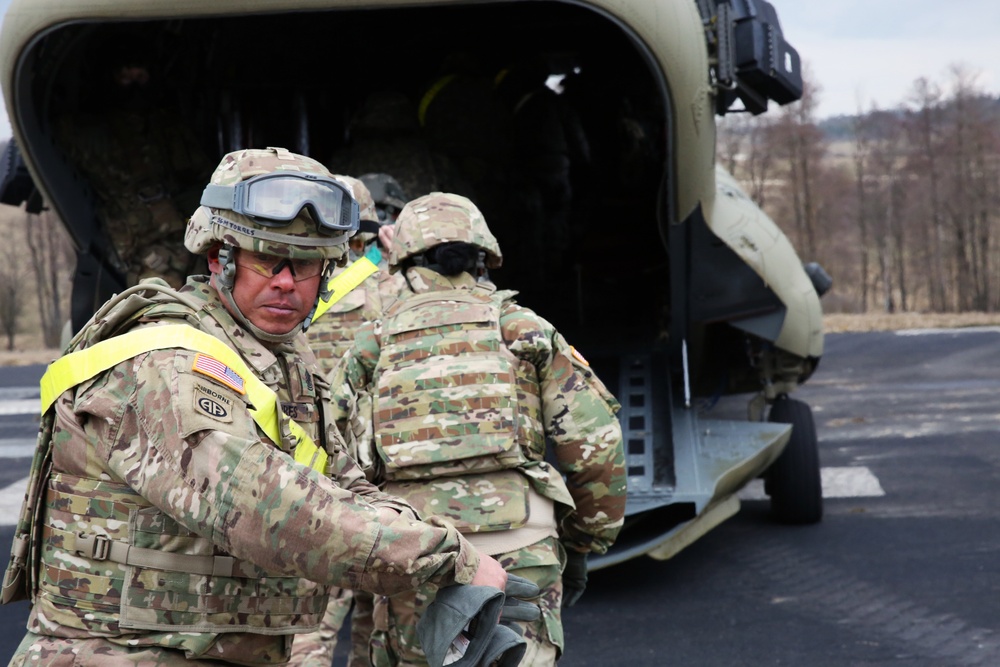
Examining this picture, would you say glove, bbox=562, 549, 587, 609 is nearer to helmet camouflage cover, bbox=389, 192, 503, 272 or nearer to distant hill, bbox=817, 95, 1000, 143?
helmet camouflage cover, bbox=389, 192, 503, 272

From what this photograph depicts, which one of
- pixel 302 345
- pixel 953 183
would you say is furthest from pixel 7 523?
pixel 953 183

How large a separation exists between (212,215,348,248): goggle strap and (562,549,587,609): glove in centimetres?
172

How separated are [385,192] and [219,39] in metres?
1.72

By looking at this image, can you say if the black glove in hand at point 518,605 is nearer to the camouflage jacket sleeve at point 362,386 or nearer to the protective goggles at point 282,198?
the protective goggles at point 282,198

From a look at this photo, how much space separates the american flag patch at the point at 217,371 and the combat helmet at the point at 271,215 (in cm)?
20

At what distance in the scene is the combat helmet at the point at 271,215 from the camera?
6.89 ft

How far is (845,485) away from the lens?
292 inches

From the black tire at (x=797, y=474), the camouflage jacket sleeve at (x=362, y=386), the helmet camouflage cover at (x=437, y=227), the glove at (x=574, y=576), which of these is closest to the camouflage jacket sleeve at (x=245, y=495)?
the camouflage jacket sleeve at (x=362, y=386)

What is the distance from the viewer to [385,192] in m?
5.22

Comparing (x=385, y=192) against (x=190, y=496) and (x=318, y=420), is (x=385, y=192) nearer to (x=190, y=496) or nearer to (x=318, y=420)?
(x=318, y=420)

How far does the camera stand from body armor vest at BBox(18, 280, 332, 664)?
1.98 meters

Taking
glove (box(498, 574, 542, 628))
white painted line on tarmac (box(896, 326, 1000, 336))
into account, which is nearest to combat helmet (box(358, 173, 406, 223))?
glove (box(498, 574, 542, 628))

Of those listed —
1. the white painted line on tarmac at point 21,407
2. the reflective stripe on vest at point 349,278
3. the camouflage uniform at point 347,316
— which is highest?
the reflective stripe on vest at point 349,278

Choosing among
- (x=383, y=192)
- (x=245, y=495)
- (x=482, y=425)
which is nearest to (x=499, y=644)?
(x=245, y=495)
